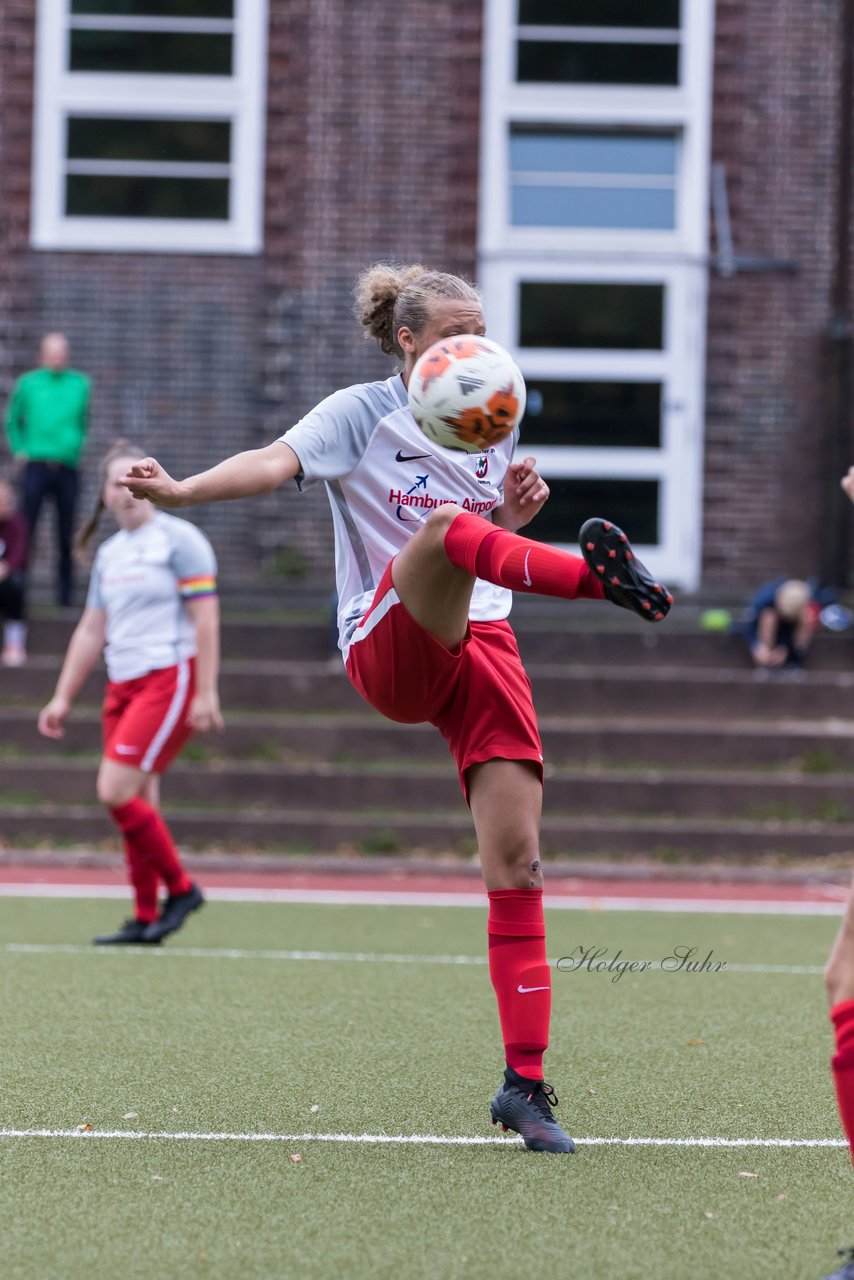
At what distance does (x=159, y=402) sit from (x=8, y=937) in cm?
857

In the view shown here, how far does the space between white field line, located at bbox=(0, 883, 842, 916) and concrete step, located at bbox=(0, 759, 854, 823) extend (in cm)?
182

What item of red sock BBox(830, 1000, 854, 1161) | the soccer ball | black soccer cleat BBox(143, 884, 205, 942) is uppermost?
the soccer ball

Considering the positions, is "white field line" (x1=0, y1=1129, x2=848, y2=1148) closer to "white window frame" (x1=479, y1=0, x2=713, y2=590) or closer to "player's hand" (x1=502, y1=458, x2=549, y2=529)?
"player's hand" (x1=502, y1=458, x2=549, y2=529)

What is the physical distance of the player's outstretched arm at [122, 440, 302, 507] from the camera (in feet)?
12.8

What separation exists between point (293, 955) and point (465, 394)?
4425 millimetres

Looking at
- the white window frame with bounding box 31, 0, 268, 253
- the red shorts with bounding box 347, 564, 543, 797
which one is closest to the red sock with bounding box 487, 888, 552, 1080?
the red shorts with bounding box 347, 564, 543, 797

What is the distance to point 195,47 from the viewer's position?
1619 centimetres

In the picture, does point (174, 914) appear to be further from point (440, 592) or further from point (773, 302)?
point (773, 302)

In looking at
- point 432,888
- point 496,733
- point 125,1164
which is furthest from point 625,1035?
point 432,888

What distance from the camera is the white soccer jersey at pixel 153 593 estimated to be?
7.73 metres

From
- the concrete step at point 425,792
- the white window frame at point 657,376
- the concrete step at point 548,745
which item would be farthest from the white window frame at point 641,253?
the concrete step at point 425,792

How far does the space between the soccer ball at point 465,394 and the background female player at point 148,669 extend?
3.78 metres

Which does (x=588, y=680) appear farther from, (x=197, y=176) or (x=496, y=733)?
(x=496, y=733)

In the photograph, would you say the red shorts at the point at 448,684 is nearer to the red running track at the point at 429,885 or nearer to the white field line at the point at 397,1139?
the white field line at the point at 397,1139
